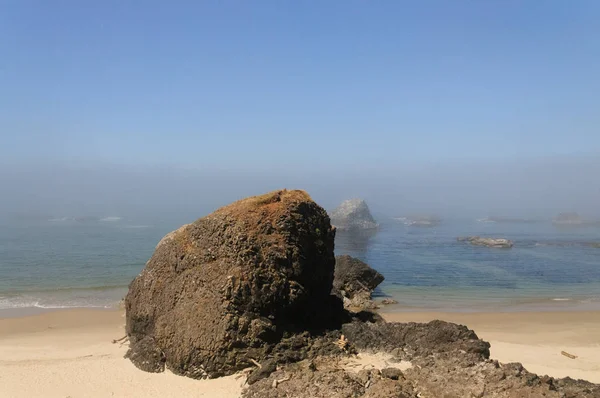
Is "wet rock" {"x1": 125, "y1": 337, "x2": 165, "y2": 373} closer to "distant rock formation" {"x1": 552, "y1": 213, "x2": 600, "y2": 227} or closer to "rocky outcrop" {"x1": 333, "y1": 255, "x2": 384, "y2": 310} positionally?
"rocky outcrop" {"x1": 333, "y1": 255, "x2": 384, "y2": 310}

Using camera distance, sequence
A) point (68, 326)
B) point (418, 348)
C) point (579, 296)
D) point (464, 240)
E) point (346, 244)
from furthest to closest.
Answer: point (464, 240), point (346, 244), point (579, 296), point (68, 326), point (418, 348)

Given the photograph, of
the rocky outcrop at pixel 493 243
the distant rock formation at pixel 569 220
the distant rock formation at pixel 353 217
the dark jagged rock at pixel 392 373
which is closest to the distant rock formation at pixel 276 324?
the dark jagged rock at pixel 392 373

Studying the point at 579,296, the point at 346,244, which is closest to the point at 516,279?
the point at 579,296

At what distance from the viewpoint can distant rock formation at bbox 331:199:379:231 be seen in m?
48.3

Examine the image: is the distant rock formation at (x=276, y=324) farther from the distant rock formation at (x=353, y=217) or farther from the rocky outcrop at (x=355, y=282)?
the distant rock formation at (x=353, y=217)

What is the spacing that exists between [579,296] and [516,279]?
3.55 m

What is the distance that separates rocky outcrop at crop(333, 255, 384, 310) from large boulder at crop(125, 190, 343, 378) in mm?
6748

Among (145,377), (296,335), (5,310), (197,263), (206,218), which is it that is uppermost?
(206,218)

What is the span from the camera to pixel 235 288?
9.98 m

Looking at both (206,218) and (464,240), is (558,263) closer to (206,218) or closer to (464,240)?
(464,240)

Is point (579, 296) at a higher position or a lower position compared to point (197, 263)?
lower

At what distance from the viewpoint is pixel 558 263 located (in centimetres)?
2945

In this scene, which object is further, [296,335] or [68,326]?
[68,326]

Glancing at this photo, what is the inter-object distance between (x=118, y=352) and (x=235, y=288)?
14.8 feet
